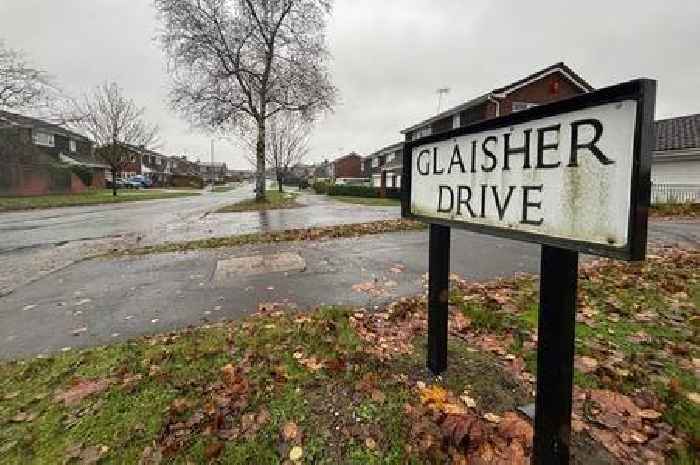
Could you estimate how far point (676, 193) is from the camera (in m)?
19.9

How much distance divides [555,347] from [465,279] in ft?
12.6

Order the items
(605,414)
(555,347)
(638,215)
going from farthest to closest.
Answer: (605,414), (555,347), (638,215)

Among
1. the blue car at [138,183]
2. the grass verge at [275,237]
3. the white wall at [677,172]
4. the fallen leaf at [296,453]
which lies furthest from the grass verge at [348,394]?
the blue car at [138,183]

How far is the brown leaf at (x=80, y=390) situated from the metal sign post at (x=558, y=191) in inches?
110

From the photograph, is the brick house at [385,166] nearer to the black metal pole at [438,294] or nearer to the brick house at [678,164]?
the brick house at [678,164]

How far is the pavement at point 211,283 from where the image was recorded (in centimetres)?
409

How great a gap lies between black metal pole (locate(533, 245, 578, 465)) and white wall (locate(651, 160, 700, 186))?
26468 millimetres

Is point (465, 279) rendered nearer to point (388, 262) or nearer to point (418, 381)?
point (388, 262)

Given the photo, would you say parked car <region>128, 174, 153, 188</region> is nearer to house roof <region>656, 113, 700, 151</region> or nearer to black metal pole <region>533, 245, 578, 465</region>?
house roof <region>656, 113, 700, 151</region>

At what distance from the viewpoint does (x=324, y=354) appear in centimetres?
311

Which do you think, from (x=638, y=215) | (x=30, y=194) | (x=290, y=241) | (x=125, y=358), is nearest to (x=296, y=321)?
(x=125, y=358)

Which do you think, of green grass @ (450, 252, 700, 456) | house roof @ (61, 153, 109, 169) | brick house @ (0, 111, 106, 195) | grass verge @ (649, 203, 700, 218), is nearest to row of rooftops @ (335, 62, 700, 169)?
grass verge @ (649, 203, 700, 218)

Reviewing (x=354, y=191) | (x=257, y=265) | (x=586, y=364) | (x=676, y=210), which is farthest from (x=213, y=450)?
(x=354, y=191)

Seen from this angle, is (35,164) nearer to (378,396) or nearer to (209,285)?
(209,285)
